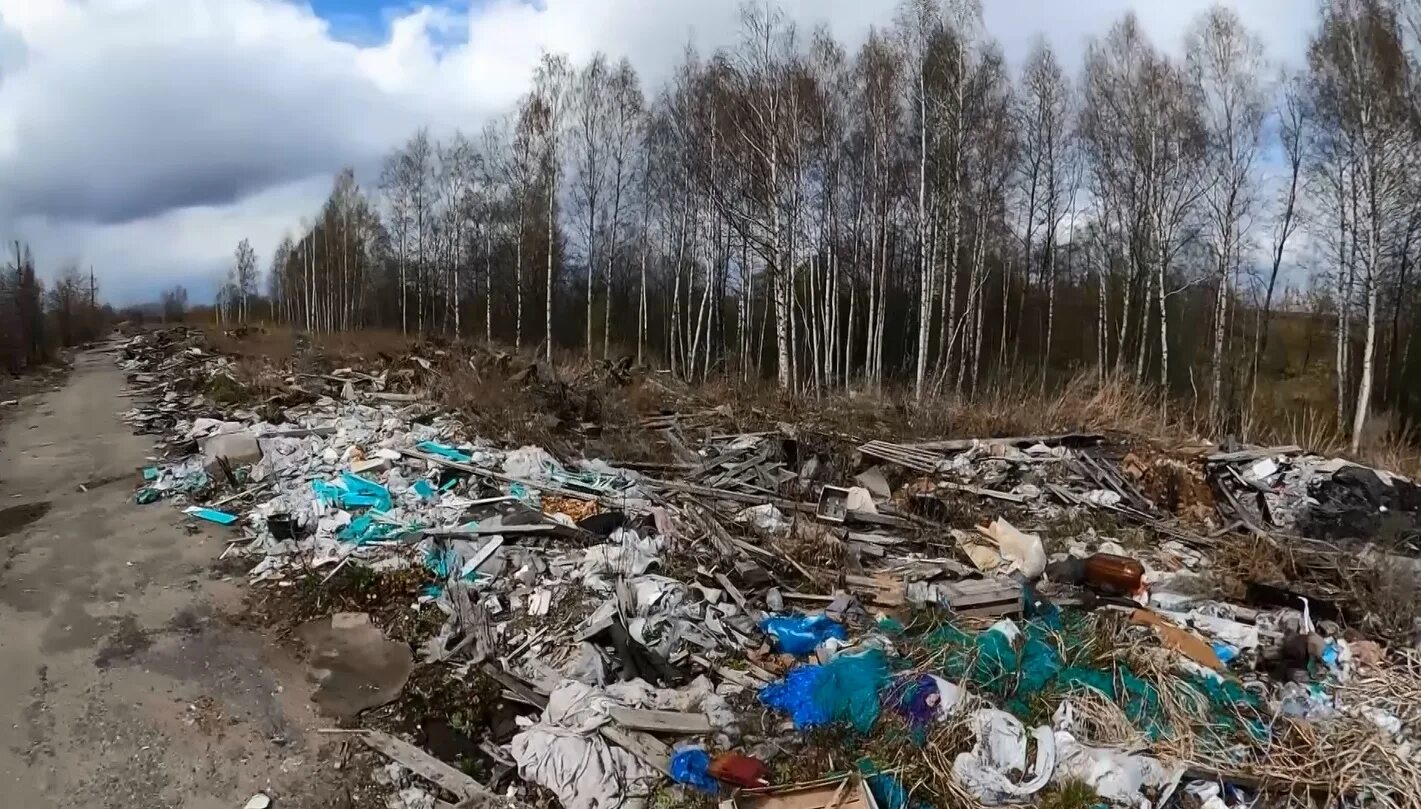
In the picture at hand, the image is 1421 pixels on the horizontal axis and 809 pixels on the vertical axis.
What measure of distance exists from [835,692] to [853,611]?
1.37m

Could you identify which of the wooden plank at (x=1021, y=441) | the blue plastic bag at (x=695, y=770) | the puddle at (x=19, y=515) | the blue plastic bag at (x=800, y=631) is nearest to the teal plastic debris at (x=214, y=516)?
the puddle at (x=19, y=515)

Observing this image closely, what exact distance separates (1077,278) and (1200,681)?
98.6ft

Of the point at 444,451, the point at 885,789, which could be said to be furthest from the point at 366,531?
the point at 885,789

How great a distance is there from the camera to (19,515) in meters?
8.12

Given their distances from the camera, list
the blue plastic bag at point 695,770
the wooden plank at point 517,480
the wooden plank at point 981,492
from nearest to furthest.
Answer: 1. the blue plastic bag at point 695,770
2. the wooden plank at point 517,480
3. the wooden plank at point 981,492

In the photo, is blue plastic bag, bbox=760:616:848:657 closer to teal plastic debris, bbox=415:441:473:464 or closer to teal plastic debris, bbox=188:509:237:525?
teal plastic debris, bbox=415:441:473:464

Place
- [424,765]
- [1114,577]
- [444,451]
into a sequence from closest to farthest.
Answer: [424,765] → [1114,577] → [444,451]

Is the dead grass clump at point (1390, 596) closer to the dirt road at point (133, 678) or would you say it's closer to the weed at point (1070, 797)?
the weed at point (1070, 797)

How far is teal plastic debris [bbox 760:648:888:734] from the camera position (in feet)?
14.1

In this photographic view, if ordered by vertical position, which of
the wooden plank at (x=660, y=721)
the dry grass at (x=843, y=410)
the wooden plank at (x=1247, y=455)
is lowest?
the wooden plank at (x=660, y=721)

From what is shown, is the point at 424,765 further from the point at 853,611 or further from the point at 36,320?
the point at 36,320

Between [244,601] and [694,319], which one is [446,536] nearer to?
[244,601]

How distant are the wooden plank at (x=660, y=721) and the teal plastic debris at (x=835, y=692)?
468mm

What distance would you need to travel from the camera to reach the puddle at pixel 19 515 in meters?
7.72
